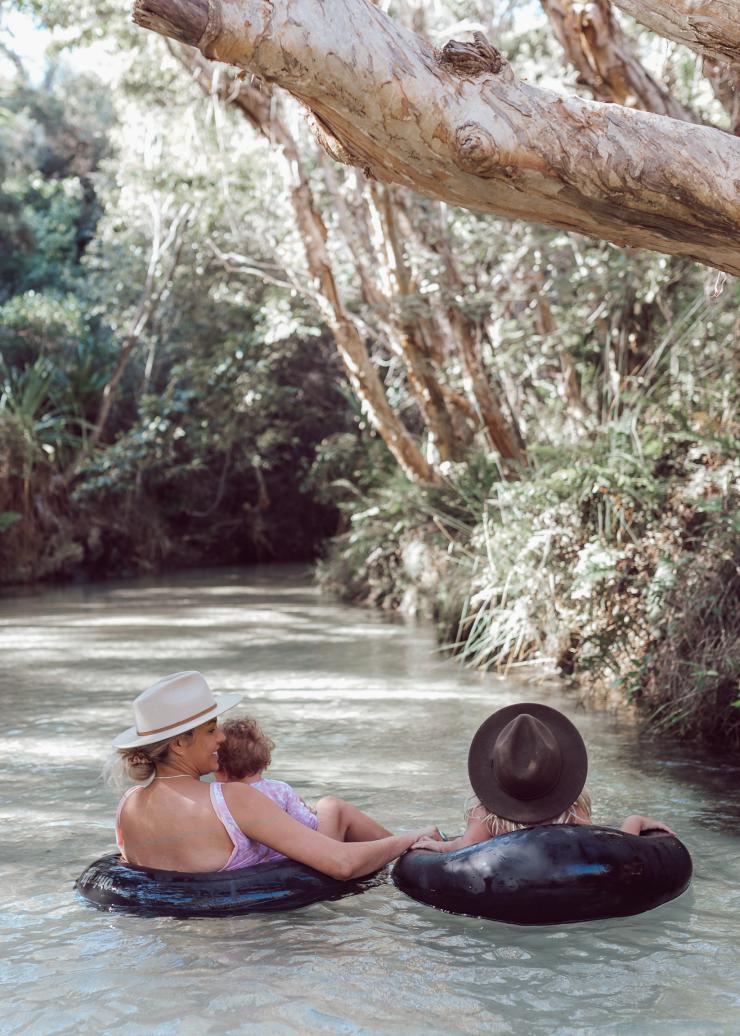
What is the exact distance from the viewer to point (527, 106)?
4.01m

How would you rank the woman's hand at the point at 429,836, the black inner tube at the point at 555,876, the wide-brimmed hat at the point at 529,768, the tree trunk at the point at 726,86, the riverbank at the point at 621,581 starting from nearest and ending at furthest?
1. the black inner tube at the point at 555,876
2. the wide-brimmed hat at the point at 529,768
3. the woman's hand at the point at 429,836
4. the riverbank at the point at 621,581
5. the tree trunk at the point at 726,86

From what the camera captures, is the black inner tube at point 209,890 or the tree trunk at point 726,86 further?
the tree trunk at point 726,86

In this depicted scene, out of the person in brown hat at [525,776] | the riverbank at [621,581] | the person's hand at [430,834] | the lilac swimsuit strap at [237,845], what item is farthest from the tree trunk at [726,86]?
the lilac swimsuit strap at [237,845]

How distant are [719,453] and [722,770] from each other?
265 centimetres

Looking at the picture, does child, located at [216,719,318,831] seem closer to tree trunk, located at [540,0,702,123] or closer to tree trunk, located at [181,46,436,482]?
tree trunk, located at [540,0,702,123]

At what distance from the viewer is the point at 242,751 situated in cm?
443

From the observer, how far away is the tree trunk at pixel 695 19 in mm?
3973

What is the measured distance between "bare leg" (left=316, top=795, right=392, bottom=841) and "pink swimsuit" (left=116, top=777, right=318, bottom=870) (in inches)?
1.6

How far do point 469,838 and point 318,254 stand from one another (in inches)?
333

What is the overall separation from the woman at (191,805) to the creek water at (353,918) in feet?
0.73

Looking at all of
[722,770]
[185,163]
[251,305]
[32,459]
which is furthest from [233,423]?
[722,770]

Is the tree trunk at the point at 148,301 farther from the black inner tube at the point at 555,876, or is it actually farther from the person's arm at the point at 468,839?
the black inner tube at the point at 555,876

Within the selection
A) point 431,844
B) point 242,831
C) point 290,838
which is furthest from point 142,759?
point 431,844

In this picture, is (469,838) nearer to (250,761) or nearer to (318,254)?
(250,761)
